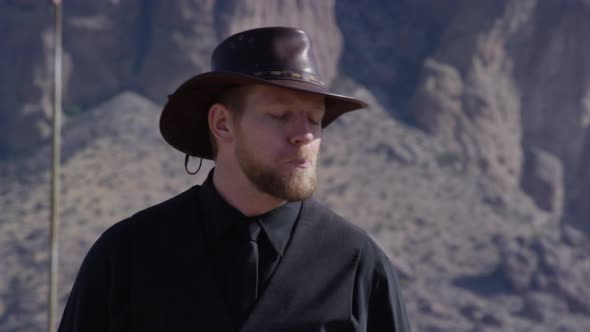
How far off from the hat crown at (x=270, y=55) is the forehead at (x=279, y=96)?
4cm

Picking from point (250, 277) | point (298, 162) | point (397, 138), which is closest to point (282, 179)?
point (298, 162)

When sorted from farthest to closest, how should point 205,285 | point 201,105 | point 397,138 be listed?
1. point 397,138
2. point 201,105
3. point 205,285

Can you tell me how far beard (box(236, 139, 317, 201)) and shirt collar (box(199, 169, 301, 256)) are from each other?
0.30 ft

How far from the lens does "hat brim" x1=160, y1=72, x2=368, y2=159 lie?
3.35 m

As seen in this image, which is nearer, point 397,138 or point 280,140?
point 280,140

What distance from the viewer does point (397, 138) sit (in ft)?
189

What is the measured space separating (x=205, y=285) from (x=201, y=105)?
613 millimetres

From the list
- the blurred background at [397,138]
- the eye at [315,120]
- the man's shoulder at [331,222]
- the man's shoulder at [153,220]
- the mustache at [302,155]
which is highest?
the eye at [315,120]

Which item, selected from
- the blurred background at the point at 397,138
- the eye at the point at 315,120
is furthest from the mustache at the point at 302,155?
the blurred background at the point at 397,138

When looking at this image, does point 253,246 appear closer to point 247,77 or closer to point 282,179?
point 282,179

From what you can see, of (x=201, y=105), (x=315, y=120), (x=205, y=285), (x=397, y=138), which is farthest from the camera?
(x=397, y=138)

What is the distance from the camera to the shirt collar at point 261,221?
11.0 feet

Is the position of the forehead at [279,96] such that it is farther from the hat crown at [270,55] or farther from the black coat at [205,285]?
the black coat at [205,285]

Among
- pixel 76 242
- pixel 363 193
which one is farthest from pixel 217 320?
pixel 363 193
